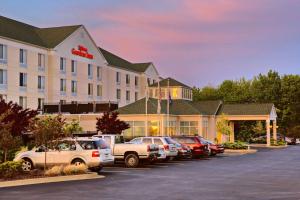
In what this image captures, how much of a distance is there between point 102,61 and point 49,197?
2346 inches

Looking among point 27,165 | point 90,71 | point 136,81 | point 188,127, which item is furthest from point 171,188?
point 136,81

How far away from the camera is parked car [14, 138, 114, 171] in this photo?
22766 mm

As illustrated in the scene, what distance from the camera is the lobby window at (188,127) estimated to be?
58562mm

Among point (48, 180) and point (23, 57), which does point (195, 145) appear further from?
point (23, 57)

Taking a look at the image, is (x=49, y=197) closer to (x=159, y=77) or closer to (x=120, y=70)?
(x=120, y=70)

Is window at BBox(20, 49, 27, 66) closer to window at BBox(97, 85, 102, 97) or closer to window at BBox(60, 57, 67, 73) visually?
window at BBox(60, 57, 67, 73)

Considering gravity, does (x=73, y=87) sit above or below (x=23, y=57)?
below

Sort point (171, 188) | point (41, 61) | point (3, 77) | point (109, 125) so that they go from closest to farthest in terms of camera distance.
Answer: point (171, 188)
point (109, 125)
point (3, 77)
point (41, 61)

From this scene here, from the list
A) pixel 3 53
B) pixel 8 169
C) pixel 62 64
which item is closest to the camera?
pixel 8 169

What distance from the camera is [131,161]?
27.6 metres

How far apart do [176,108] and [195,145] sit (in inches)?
934

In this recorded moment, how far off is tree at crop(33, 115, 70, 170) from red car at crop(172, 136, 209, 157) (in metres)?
15.2

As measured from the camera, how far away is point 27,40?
2315 inches

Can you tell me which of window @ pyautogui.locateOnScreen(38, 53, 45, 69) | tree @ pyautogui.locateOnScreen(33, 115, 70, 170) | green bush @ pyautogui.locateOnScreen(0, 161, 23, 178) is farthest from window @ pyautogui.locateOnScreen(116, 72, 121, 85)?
green bush @ pyautogui.locateOnScreen(0, 161, 23, 178)
